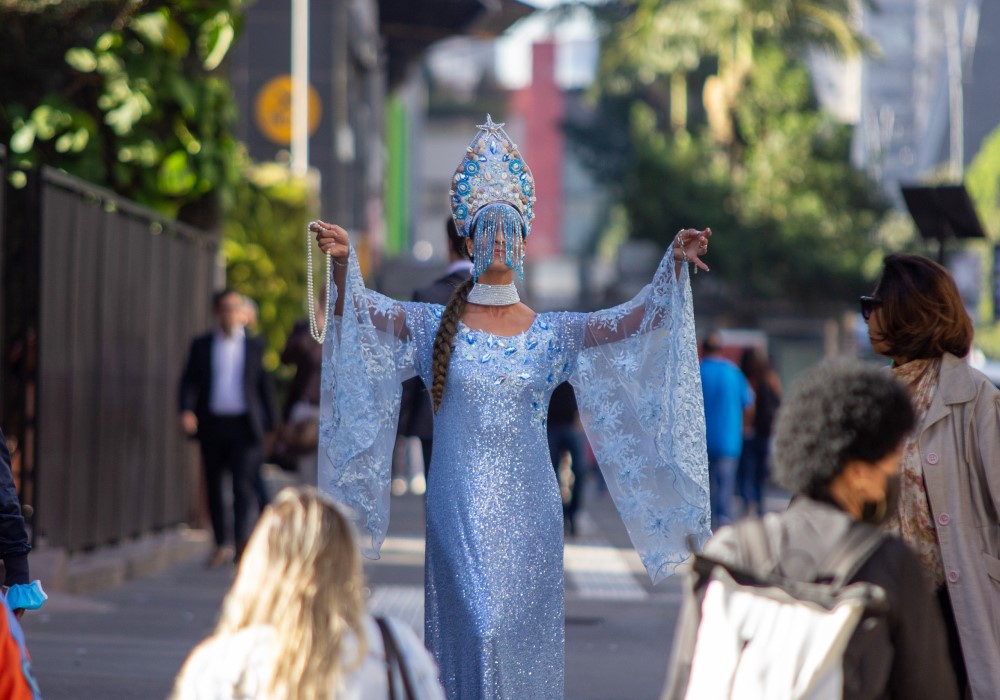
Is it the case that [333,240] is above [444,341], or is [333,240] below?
above

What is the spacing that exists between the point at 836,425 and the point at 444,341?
2.08m

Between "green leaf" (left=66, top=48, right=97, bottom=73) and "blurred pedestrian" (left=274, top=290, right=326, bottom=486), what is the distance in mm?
2483

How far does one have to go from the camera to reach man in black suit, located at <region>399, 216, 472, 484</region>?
7.02 metres

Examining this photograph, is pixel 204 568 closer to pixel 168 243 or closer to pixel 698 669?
pixel 168 243

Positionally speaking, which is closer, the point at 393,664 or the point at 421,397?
the point at 393,664

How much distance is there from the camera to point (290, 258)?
2138cm

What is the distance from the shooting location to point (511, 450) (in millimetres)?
4938

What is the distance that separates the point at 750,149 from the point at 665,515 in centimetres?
3262

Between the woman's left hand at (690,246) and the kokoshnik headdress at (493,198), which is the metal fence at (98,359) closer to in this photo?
the kokoshnik headdress at (493,198)

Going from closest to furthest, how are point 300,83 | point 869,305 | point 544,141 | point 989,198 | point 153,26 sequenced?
1. point 869,305
2. point 153,26
3. point 300,83
4. point 989,198
5. point 544,141

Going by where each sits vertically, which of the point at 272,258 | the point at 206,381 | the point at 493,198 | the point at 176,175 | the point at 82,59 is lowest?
the point at 206,381

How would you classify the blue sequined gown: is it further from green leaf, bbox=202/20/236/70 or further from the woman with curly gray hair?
green leaf, bbox=202/20/236/70

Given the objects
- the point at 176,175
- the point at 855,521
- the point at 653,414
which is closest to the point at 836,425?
the point at 855,521

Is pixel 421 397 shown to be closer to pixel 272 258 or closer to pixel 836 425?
pixel 836 425
